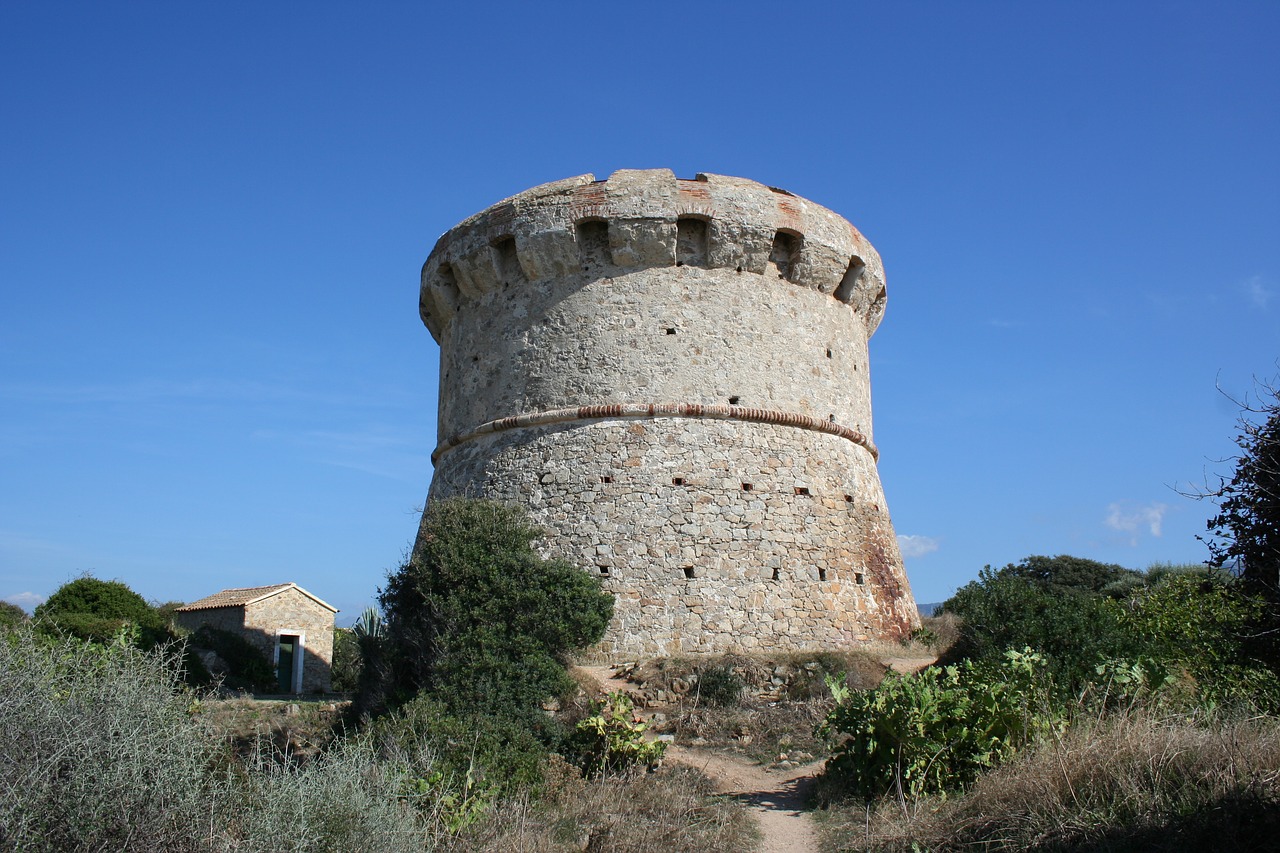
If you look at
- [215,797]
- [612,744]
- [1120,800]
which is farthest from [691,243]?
[215,797]

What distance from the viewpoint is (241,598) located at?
68.0ft

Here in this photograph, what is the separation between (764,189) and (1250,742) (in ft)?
29.5

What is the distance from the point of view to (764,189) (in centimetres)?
1280

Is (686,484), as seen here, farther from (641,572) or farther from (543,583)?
(543,583)

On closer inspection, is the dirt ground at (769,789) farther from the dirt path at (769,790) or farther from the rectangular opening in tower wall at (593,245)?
the rectangular opening in tower wall at (593,245)

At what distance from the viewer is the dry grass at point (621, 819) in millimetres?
5910

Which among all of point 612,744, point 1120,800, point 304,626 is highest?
point 304,626

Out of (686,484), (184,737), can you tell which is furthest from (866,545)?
(184,737)

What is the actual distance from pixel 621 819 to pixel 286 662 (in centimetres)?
1618

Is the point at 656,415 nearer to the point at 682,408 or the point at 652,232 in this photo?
the point at 682,408

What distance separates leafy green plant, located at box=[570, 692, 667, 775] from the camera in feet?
25.6

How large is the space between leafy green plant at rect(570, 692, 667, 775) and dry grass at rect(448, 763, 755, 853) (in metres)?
0.16

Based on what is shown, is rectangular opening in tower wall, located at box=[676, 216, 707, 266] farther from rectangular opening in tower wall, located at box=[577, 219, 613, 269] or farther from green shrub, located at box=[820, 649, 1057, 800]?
green shrub, located at box=[820, 649, 1057, 800]

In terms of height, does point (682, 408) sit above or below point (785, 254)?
below
